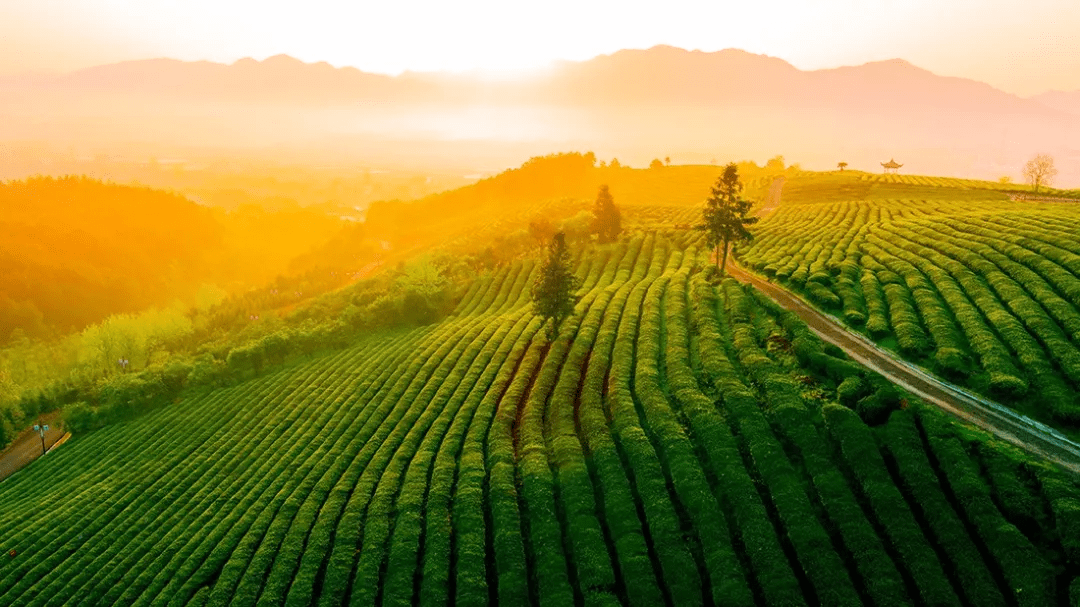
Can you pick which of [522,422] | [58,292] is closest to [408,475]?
[522,422]

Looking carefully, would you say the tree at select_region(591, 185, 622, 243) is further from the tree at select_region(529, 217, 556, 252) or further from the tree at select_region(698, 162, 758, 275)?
the tree at select_region(698, 162, 758, 275)

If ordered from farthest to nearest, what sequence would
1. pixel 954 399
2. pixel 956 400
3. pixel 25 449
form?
pixel 25 449 < pixel 954 399 < pixel 956 400

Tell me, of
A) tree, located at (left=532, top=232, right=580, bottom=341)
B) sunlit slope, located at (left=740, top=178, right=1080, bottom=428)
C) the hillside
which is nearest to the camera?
A: sunlit slope, located at (left=740, top=178, right=1080, bottom=428)

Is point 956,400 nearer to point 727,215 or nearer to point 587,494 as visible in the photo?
point 587,494

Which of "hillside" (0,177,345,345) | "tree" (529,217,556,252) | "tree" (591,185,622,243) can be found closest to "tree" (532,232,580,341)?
"tree" (591,185,622,243)

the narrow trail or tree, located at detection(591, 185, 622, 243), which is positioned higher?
tree, located at detection(591, 185, 622, 243)

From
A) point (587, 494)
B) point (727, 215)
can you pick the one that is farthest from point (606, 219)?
point (587, 494)

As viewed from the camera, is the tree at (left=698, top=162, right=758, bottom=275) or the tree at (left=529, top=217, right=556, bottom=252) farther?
the tree at (left=529, top=217, right=556, bottom=252)
